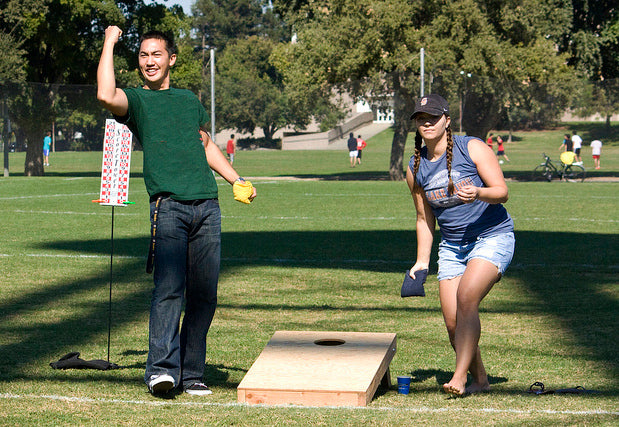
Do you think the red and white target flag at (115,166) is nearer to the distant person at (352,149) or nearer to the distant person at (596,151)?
the distant person at (596,151)

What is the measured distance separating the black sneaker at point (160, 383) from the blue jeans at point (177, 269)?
0.06m

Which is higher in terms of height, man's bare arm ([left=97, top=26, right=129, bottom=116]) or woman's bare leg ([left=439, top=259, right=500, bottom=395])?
man's bare arm ([left=97, top=26, right=129, bottom=116])

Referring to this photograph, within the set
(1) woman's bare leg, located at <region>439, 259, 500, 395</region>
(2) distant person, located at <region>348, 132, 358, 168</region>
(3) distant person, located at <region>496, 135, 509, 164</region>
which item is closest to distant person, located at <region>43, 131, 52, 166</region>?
(2) distant person, located at <region>348, 132, 358, 168</region>

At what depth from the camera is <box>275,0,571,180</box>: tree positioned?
36938 mm

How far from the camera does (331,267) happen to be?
41.3ft

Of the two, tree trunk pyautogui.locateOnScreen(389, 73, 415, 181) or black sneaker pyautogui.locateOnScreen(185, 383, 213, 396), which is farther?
tree trunk pyautogui.locateOnScreen(389, 73, 415, 181)

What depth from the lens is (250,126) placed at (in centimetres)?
7469

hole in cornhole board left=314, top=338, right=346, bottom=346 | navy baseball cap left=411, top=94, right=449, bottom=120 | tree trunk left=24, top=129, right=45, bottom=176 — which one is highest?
navy baseball cap left=411, top=94, right=449, bottom=120

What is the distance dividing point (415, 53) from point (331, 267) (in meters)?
26.3

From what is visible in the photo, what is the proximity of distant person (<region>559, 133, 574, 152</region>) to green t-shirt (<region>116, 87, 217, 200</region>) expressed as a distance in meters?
32.4

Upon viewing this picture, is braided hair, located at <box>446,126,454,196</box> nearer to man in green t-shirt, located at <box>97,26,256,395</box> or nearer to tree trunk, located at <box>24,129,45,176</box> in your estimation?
man in green t-shirt, located at <box>97,26,256,395</box>

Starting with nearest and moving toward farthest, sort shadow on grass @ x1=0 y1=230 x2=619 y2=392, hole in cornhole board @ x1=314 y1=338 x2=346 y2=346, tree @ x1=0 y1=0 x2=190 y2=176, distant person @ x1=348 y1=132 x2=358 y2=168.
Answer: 1. hole in cornhole board @ x1=314 y1=338 x2=346 y2=346
2. shadow on grass @ x1=0 y1=230 x2=619 y2=392
3. tree @ x1=0 y1=0 x2=190 y2=176
4. distant person @ x1=348 y1=132 x2=358 y2=168

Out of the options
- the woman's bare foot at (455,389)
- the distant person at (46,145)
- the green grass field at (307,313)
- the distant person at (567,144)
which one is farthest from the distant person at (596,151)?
the woman's bare foot at (455,389)

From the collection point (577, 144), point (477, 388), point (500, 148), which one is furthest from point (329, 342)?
point (500, 148)
